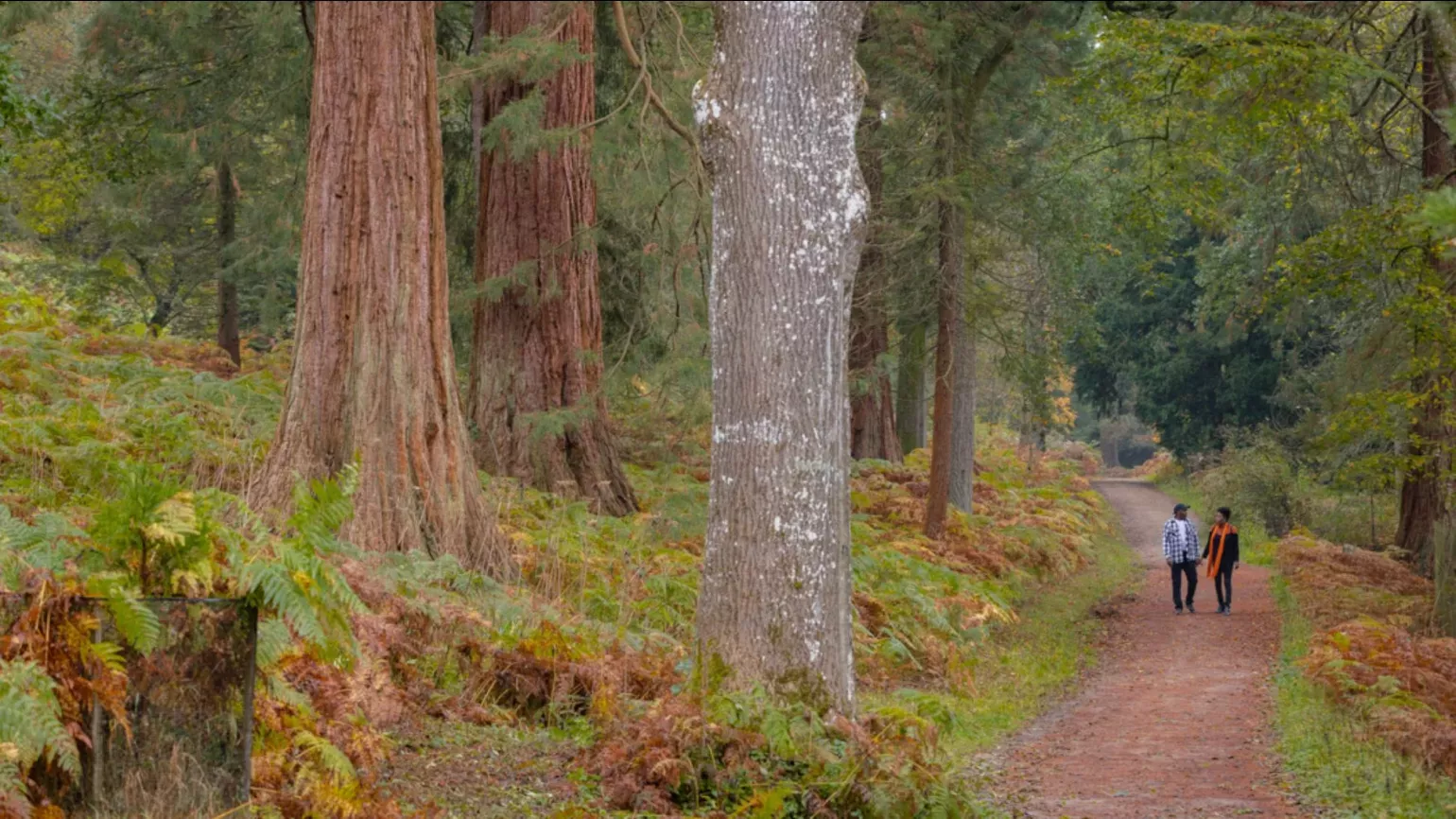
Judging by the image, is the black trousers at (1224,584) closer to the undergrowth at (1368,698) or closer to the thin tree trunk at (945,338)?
the undergrowth at (1368,698)

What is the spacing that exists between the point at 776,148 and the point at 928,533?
11.8 metres

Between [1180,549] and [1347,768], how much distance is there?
10.1 m

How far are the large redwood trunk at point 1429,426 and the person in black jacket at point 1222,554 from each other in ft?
7.60

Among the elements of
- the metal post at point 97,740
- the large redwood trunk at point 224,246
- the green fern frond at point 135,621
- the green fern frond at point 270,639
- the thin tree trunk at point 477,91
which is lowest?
the metal post at point 97,740

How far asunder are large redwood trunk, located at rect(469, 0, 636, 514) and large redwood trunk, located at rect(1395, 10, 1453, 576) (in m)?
8.35

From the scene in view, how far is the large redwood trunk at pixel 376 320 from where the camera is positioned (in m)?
9.68

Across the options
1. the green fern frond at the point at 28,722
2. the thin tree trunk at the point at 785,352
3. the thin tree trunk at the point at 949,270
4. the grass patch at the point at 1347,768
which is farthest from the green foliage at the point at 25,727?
the thin tree trunk at the point at 949,270

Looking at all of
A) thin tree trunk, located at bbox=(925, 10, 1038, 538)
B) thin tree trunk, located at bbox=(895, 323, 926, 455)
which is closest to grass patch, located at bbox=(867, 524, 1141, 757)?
thin tree trunk, located at bbox=(925, 10, 1038, 538)

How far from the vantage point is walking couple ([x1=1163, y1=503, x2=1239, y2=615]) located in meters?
18.5

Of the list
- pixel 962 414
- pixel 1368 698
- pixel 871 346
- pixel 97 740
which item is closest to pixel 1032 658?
pixel 1368 698

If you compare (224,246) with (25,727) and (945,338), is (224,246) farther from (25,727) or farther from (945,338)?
(25,727)

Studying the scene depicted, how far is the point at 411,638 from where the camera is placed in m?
7.40

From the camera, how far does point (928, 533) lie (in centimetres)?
1877

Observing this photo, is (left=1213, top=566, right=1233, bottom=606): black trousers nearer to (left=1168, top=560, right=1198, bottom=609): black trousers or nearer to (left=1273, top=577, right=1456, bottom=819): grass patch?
(left=1168, top=560, right=1198, bottom=609): black trousers
